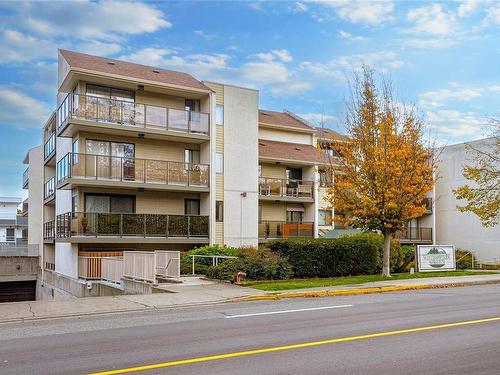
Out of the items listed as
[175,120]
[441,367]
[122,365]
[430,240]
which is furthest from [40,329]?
[430,240]

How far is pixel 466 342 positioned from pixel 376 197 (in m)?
14.7

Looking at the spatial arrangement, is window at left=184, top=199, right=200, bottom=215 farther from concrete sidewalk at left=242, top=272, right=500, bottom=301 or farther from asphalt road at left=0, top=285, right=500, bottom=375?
asphalt road at left=0, top=285, right=500, bottom=375

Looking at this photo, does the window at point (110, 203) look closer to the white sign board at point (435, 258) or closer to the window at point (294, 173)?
the window at point (294, 173)

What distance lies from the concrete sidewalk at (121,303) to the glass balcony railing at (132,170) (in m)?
11.3

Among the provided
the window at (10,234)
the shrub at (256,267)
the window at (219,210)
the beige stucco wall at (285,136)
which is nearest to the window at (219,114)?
the window at (219,210)

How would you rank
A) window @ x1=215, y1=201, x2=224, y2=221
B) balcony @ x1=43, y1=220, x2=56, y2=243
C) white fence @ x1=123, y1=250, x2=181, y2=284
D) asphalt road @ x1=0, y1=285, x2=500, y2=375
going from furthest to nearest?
balcony @ x1=43, y1=220, x2=56, y2=243, window @ x1=215, y1=201, x2=224, y2=221, white fence @ x1=123, y1=250, x2=181, y2=284, asphalt road @ x1=0, y1=285, x2=500, y2=375

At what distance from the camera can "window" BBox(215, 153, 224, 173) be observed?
32.4 meters

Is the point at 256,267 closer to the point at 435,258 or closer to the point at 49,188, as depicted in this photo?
the point at 435,258

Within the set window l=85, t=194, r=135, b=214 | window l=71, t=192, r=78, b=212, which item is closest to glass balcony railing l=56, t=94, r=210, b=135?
window l=71, t=192, r=78, b=212

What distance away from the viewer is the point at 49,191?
4034 cm

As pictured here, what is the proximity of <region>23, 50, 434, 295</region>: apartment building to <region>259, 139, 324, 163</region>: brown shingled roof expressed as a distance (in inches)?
136

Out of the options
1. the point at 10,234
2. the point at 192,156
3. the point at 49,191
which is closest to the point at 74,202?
the point at 192,156

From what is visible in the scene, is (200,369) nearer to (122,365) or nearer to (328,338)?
(122,365)

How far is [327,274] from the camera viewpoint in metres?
24.4
